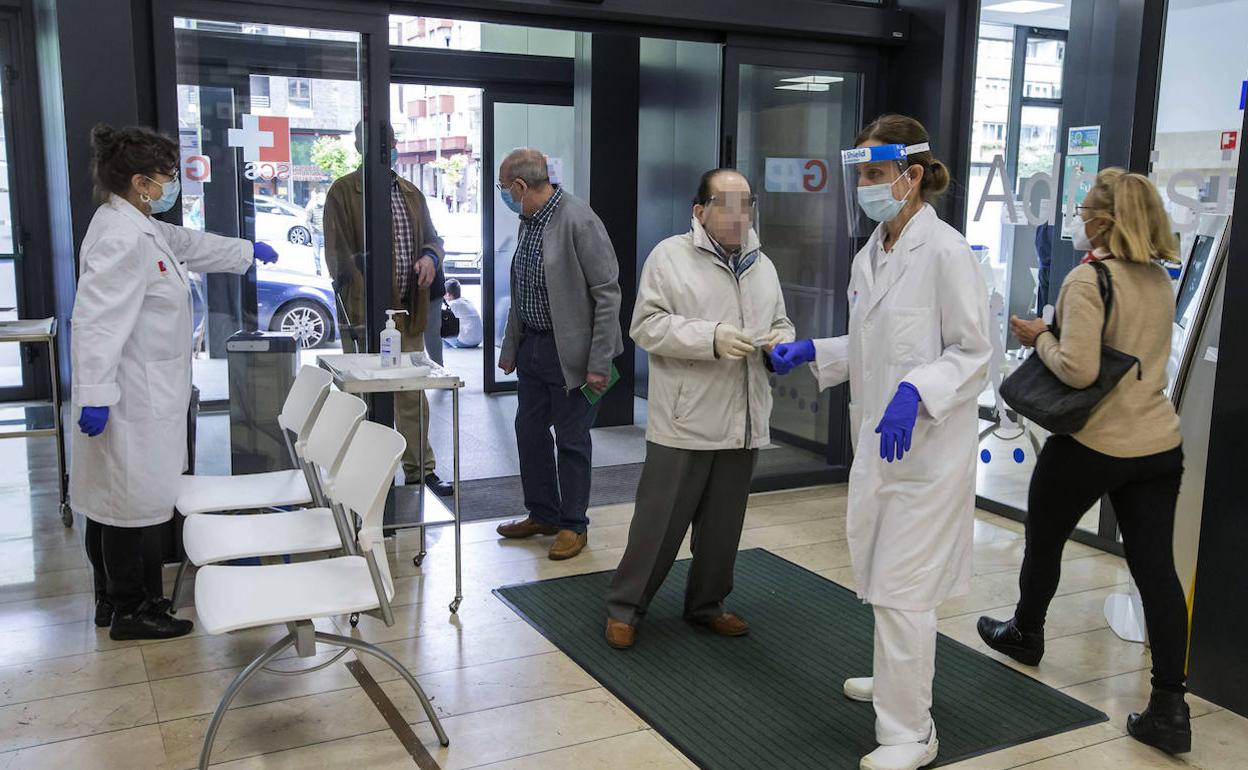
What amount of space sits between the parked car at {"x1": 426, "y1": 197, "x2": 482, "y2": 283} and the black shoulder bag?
6704 mm

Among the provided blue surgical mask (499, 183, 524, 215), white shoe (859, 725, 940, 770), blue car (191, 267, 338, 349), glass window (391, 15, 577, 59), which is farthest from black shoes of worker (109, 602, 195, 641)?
glass window (391, 15, 577, 59)

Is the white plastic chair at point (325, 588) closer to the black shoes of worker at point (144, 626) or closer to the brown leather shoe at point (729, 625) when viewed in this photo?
the black shoes of worker at point (144, 626)

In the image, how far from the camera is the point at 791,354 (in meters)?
3.11

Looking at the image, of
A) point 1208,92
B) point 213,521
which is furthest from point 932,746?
point 1208,92

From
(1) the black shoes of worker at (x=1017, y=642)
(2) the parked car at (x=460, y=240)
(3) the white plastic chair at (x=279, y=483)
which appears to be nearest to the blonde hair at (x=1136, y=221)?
(1) the black shoes of worker at (x=1017, y=642)

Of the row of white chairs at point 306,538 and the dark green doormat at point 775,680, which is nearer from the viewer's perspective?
the row of white chairs at point 306,538

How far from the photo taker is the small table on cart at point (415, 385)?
370 centimetres

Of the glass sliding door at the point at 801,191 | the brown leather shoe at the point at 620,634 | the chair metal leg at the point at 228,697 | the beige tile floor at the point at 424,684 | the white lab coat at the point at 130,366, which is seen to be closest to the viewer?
the chair metal leg at the point at 228,697

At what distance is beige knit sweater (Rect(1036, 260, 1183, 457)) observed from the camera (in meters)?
2.92

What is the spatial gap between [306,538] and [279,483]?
59 centimetres

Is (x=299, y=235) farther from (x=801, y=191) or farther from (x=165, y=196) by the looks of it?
(x=801, y=191)

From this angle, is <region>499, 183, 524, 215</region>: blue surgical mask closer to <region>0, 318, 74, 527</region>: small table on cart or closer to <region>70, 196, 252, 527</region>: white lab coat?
<region>70, 196, 252, 527</region>: white lab coat

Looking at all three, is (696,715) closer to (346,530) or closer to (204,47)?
(346,530)

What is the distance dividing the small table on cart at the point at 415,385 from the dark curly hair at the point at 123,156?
0.90 meters
